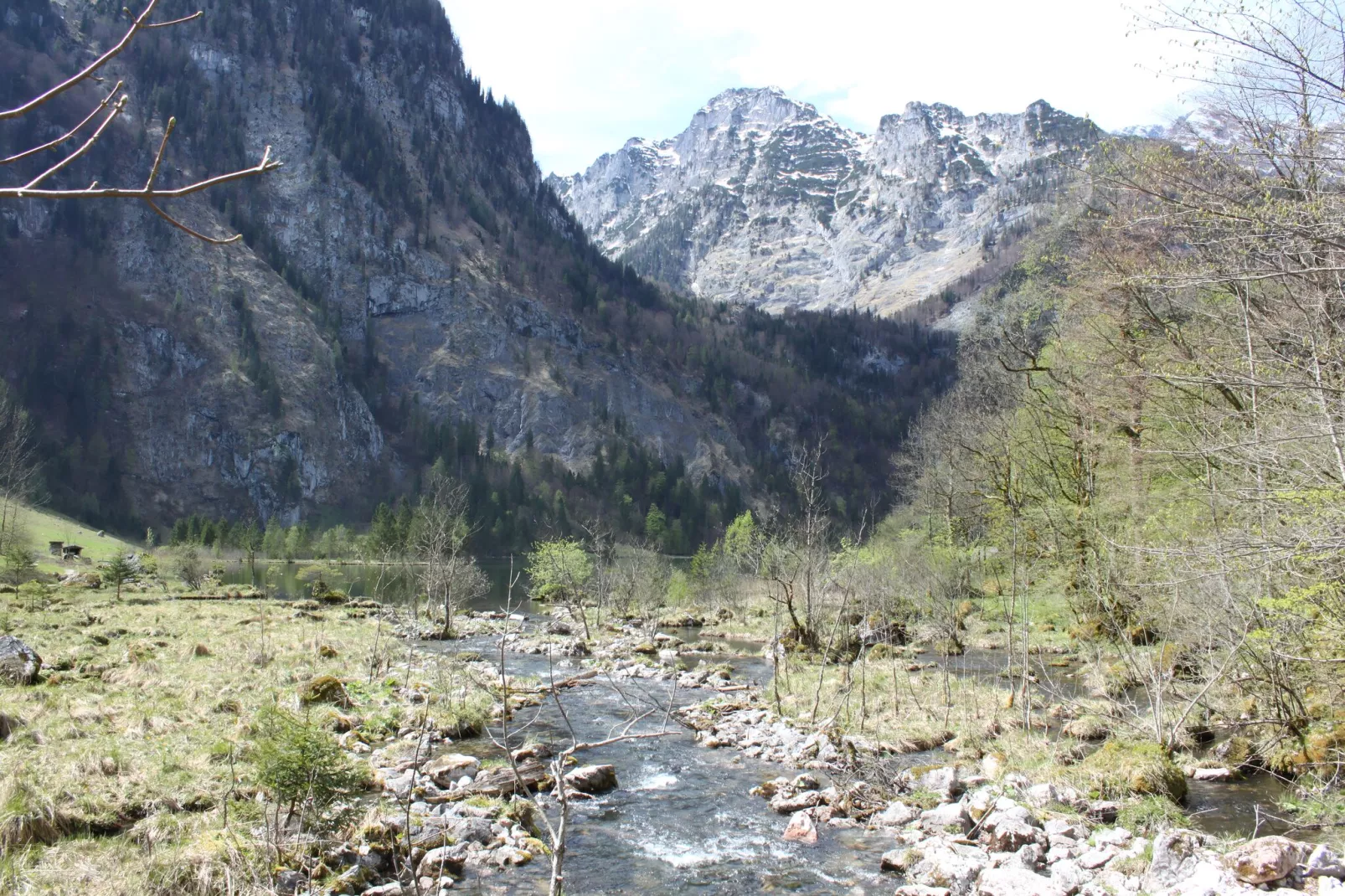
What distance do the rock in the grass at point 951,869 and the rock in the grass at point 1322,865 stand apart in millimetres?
2975

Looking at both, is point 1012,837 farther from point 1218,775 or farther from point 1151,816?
point 1218,775

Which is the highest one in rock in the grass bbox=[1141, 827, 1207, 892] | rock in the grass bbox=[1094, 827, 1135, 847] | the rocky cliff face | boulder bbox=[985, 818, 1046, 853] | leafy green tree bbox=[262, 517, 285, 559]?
the rocky cliff face

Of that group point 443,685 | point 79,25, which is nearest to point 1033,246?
point 443,685

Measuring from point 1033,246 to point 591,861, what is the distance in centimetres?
1966

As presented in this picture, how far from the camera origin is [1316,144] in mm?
7066

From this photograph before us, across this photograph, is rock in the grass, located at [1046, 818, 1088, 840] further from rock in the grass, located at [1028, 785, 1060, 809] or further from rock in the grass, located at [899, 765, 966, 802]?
rock in the grass, located at [899, 765, 966, 802]

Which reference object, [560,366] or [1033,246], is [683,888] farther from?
[560,366]

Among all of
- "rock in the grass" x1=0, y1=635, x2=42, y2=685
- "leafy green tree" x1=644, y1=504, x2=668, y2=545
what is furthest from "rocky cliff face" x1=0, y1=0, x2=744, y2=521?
"rock in the grass" x1=0, y1=635, x2=42, y2=685

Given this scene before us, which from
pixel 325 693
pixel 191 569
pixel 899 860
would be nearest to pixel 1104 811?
pixel 899 860

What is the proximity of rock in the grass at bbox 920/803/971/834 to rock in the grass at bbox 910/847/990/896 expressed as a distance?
39.9 inches

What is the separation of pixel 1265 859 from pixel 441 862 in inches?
326

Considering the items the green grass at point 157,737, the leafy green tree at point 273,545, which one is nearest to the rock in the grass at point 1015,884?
the green grass at point 157,737

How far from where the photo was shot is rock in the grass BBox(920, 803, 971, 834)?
10.4 m

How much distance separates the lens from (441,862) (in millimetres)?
8555
